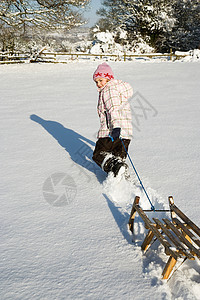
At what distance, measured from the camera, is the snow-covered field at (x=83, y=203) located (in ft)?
5.29

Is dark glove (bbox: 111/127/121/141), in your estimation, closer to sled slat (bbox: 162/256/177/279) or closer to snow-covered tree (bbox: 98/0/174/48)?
sled slat (bbox: 162/256/177/279)

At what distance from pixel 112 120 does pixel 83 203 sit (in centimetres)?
95

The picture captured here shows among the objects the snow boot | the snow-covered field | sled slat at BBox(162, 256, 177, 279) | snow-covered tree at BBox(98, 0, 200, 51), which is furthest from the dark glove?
snow-covered tree at BBox(98, 0, 200, 51)

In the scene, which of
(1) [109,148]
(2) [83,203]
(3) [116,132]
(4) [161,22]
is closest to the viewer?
(2) [83,203]

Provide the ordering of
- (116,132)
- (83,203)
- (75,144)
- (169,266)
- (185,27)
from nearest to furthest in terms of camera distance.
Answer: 1. (169,266)
2. (83,203)
3. (116,132)
4. (75,144)
5. (185,27)

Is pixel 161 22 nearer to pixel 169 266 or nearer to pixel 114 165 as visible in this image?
pixel 114 165

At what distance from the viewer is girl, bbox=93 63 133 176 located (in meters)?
2.85

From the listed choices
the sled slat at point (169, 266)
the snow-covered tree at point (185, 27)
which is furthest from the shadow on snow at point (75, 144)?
the snow-covered tree at point (185, 27)

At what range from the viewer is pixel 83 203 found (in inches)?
103

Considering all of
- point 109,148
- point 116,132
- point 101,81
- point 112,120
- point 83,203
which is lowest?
point 83,203

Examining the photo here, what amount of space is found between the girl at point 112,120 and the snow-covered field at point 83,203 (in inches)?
9.5

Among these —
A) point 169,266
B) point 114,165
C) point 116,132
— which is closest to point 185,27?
point 116,132

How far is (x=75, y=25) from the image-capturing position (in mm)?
15922

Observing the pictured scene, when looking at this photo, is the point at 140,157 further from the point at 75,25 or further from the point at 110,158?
the point at 75,25
